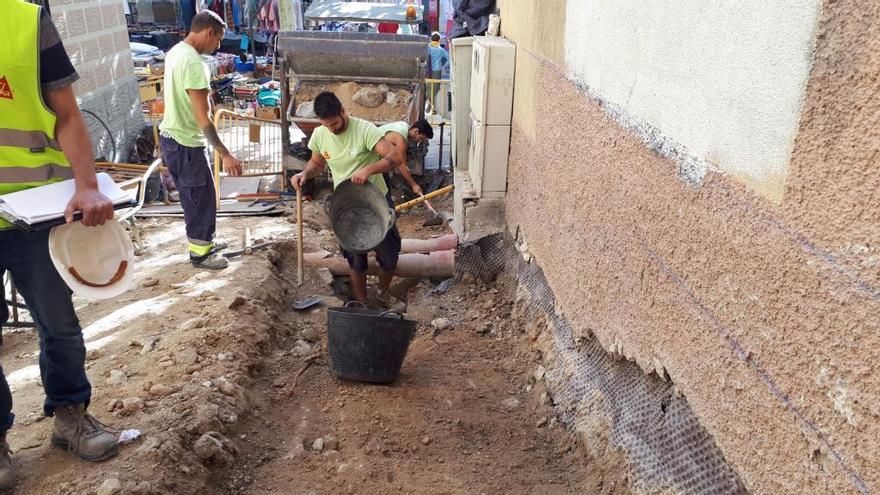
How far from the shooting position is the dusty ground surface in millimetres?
3180

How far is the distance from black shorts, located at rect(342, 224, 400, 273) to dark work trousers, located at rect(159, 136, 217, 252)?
1204 mm

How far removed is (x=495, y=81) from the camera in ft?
17.7

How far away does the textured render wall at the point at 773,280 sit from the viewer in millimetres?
1606

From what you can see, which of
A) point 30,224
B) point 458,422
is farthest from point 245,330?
point 30,224

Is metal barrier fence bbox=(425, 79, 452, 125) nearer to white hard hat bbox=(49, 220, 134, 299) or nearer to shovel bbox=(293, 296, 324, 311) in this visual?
shovel bbox=(293, 296, 324, 311)

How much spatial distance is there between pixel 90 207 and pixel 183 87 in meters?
2.85

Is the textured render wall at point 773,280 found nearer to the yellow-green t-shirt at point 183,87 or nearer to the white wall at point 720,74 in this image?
the white wall at point 720,74

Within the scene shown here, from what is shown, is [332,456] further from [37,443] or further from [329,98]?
[329,98]

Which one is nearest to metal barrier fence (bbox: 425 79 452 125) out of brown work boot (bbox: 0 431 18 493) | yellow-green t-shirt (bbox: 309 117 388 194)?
yellow-green t-shirt (bbox: 309 117 388 194)

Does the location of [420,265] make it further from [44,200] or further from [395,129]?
[44,200]

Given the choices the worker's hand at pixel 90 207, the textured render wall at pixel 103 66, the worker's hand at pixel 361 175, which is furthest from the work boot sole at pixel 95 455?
the textured render wall at pixel 103 66

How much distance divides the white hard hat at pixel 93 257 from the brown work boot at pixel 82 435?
0.58 meters

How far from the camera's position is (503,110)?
18.0 feet

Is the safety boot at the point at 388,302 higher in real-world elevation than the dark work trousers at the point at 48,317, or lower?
lower
